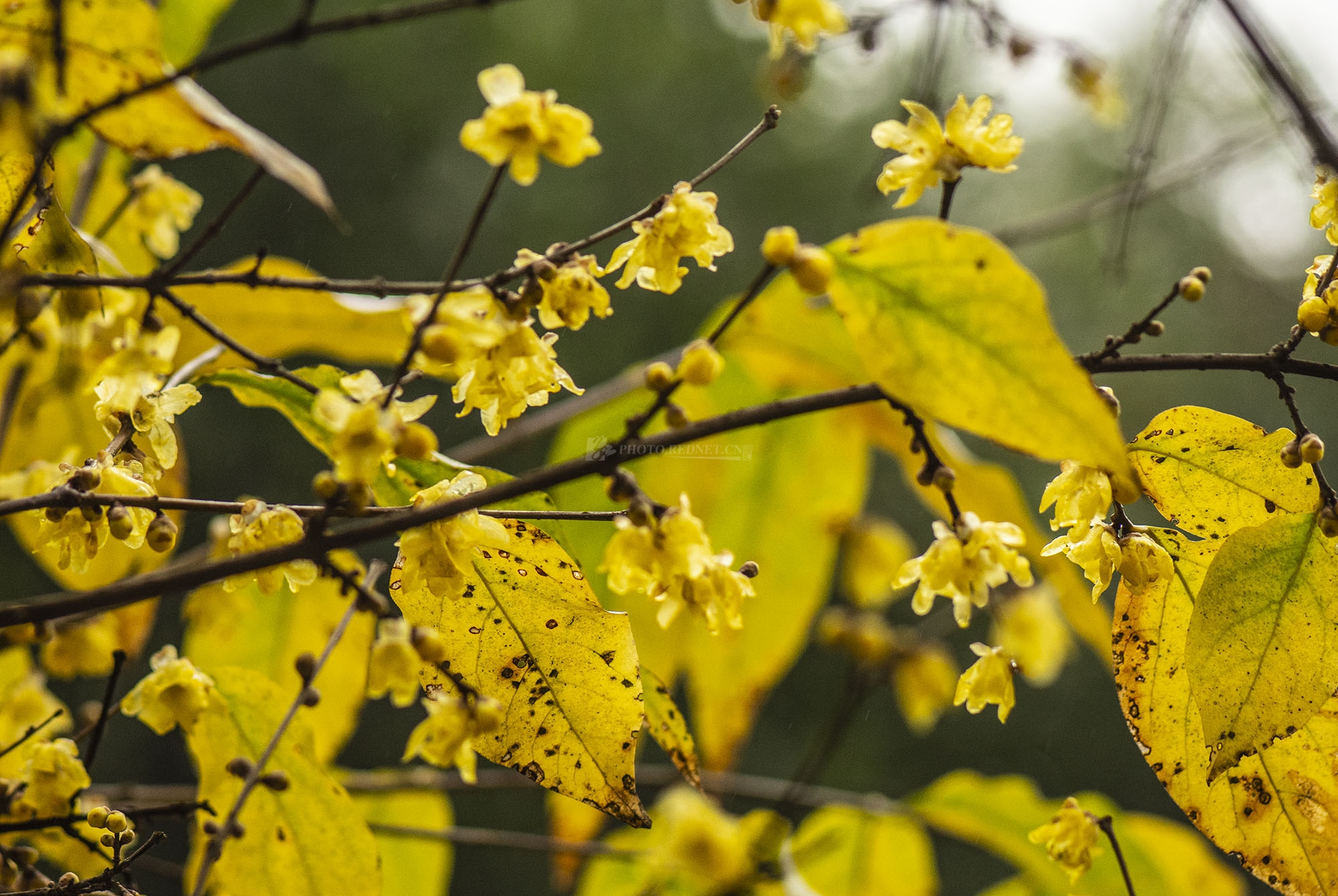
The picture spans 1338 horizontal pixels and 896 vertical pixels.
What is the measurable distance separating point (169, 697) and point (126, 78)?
305 millimetres

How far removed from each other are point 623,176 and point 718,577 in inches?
181

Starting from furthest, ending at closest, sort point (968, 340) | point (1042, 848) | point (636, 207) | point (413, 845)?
1. point (636, 207)
2. point (413, 845)
3. point (1042, 848)
4. point (968, 340)

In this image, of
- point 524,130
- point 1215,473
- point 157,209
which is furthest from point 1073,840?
point 157,209

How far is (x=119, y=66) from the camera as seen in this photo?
482 millimetres

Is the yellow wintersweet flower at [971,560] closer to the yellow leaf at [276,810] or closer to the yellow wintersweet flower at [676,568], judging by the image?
the yellow wintersweet flower at [676,568]

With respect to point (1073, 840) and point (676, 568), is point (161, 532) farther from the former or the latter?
point (1073, 840)

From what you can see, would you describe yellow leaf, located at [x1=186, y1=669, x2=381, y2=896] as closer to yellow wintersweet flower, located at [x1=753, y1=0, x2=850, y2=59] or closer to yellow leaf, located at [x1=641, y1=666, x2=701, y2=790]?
yellow leaf, located at [x1=641, y1=666, x2=701, y2=790]

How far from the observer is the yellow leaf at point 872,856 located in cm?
95

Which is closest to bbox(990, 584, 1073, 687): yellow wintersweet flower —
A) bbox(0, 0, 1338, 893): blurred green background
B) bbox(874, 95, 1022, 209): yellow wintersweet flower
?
bbox(874, 95, 1022, 209): yellow wintersweet flower

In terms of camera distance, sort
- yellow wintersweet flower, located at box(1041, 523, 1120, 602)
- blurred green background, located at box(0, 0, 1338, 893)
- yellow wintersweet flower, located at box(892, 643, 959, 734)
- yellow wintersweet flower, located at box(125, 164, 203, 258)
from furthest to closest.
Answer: blurred green background, located at box(0, 0, 1338, 893), yellow wintersweet flower, located at box(892, 643, 959, 734), yellow wintersweet flower, located at box(125, 164, 203, 258), yellow wintersweet flower, located at box(1041, 523, 1120, 602)

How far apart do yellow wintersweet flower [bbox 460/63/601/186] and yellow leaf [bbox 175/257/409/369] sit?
11.0 inches

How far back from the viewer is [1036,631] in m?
1.48

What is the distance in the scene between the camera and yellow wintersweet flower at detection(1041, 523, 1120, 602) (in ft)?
1.31

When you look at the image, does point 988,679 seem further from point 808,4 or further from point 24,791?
point 24,791
